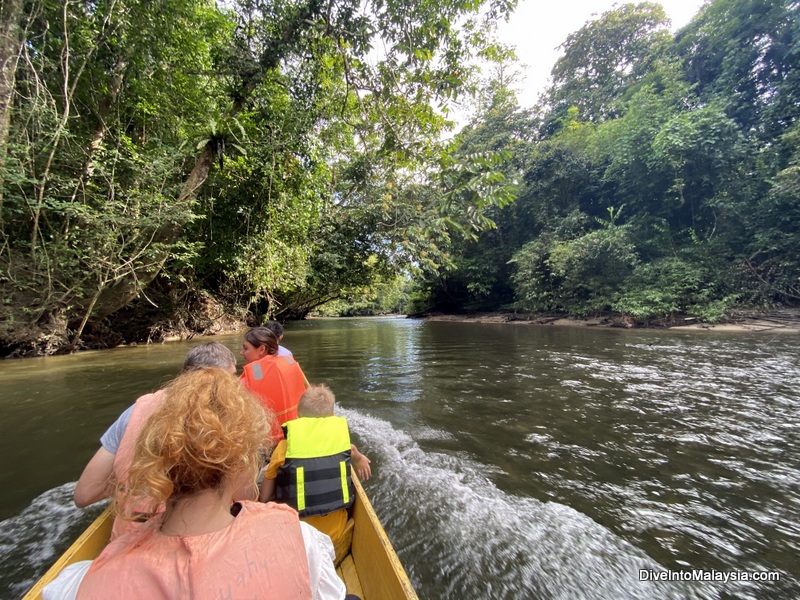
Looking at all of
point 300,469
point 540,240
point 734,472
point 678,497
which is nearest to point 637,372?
point 734,472

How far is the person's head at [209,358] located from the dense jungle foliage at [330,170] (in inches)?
134

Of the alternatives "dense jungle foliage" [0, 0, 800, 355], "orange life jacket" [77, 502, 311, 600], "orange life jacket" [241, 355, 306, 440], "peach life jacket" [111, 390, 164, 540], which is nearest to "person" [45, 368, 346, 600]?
"orange life jacket" [77, 502, 311, 600]

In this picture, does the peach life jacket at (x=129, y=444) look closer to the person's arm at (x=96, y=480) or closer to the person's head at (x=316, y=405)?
the person's arm at (x=96, y=480)

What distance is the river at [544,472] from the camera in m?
2.36

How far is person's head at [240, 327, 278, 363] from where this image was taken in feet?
10.7

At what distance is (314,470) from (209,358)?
942 millimetres

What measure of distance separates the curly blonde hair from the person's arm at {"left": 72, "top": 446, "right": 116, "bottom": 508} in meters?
0.77

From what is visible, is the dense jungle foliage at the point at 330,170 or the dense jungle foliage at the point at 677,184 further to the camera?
the dense jungle foliage at the point at 677,184

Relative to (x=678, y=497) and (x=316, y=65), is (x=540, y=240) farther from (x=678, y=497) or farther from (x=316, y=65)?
(x=678, y=497)

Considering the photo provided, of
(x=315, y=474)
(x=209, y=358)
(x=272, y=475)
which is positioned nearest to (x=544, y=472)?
(x=315, y=474)

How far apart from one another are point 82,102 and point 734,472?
42.9 ft

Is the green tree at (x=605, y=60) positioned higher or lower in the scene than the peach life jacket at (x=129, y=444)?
higher

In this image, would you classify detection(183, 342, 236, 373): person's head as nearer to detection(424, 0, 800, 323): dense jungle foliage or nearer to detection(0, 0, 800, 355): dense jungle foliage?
detection(0, 0, 800, 355): dense jungle foliage

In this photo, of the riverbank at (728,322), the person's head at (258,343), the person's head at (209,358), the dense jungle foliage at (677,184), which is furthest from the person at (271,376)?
the riverbank at (728,322)
